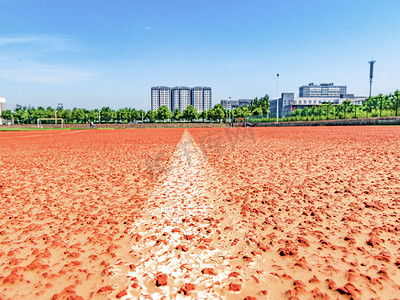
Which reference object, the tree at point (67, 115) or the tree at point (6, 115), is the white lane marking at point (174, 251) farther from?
the tree at point (6, 115)

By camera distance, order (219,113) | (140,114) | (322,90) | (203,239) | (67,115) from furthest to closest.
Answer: (322,90) → (140,114) → (219,113) → (67,115) → (203,239)

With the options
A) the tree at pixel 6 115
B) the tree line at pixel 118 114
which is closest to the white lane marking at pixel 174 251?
the tree line at pixel 118 114

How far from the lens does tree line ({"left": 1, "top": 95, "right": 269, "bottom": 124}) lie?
85088 millimetres

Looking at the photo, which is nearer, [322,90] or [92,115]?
[92,115]

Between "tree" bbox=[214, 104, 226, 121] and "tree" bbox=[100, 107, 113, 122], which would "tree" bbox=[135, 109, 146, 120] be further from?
"tree" bbox=[214, 104, 226, 121]

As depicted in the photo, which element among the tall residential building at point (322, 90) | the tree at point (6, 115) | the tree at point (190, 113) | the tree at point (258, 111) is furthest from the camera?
the tall residential building at point (322, 90)

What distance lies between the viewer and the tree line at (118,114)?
85.1 m

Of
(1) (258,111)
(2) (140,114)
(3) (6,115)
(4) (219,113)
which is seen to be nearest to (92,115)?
(2) (140,114)

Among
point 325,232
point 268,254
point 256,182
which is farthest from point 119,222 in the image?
point 256,182

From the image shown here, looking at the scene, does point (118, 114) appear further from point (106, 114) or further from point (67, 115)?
point (67, 115)

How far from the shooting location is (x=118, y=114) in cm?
9275

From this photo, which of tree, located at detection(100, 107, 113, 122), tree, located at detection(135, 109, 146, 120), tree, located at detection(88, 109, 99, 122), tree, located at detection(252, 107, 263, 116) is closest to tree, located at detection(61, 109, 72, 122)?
tree, located at detection(88, 109, 99, 122)

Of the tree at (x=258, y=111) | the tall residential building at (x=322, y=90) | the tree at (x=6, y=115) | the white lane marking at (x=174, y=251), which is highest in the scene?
the tall residential building at (x=322, y=90)

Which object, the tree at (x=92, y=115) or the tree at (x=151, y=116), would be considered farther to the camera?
the tree at (x=151, y=116)
